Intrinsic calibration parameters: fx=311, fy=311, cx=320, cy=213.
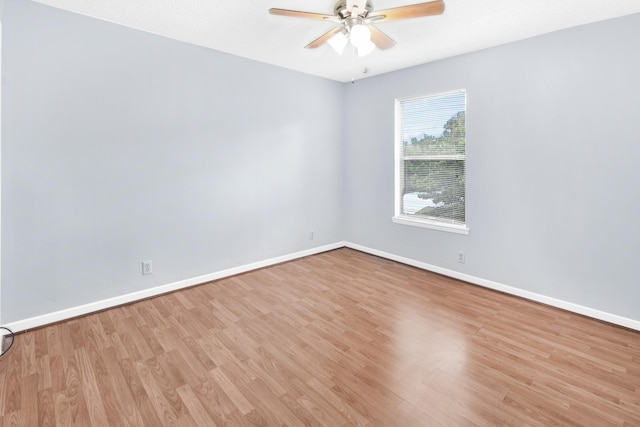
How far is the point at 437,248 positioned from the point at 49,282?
388cm

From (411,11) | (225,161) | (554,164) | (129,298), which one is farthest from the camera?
(225,161)

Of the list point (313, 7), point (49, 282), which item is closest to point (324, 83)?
point (313, 7)

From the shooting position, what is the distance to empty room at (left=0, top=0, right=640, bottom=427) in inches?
74.0

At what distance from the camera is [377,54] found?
11.2ft

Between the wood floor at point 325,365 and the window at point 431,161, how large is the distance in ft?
3.55

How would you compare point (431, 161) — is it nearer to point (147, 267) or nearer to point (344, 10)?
point (344, 10)

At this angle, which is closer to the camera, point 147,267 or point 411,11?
point 411,11

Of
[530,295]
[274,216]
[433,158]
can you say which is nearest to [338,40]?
[433,158]

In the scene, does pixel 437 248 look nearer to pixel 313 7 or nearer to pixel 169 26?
pixel 313 7

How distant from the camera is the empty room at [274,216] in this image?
188 cm

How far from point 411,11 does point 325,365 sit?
2377 millimetres

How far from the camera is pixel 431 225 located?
383 cm

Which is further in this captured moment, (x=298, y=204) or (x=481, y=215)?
(x=298, y=204)

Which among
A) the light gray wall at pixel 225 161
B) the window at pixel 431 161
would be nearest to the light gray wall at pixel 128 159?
the light gray wall at pixel 225 161
